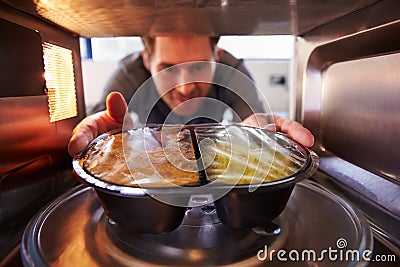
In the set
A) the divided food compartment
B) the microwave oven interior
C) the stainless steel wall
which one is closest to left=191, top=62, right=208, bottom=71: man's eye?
the microwave oven interior

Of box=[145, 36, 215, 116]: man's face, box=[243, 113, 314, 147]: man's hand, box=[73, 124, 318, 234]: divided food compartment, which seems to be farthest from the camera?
box=[145, 36, 215, 116]: man's face

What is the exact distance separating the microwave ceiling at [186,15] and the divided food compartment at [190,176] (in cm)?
21

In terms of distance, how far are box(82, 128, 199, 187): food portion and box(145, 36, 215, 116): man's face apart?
0.46 metres

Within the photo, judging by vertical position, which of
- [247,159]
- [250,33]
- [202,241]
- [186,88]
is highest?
[250,33]

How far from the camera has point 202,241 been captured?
408 mm

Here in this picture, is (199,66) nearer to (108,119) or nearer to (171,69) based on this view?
(171,69)

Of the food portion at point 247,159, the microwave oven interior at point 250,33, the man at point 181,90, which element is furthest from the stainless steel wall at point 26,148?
the food portion at point 247,159

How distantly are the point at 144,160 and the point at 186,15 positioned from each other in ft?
0.86

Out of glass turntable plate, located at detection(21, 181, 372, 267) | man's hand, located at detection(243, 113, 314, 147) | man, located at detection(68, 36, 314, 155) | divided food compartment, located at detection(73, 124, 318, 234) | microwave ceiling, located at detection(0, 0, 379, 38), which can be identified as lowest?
glass turntable plate, located at detection(21, 181, 372, 267)

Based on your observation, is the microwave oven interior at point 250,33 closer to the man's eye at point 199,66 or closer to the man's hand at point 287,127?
the man's hand at point 287,127

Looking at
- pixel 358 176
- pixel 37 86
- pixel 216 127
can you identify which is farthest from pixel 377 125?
pixel 37 86

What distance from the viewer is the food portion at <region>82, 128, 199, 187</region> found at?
1.22 ft

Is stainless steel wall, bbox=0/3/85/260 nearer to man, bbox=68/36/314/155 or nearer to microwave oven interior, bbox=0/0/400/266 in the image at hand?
microwave oven interior, bbox=0/0/400/266

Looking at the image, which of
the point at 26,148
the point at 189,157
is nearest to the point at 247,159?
the point at 189,157
